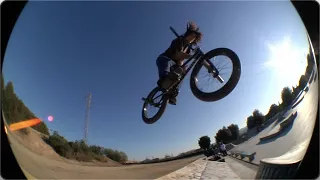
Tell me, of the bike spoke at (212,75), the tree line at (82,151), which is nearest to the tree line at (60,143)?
the tree line at (82,151)

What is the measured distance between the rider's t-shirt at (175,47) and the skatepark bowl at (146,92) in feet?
0.17

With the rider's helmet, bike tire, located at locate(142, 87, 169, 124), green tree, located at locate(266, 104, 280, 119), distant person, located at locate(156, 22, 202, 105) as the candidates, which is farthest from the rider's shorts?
green tree, located at locate(266, 104, 280, 119)

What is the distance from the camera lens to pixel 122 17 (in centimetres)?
234

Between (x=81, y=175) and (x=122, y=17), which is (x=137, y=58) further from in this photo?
(x=81, y=175)

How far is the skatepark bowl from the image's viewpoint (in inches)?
90.2

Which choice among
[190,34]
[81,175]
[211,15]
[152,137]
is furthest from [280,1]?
[81,175]

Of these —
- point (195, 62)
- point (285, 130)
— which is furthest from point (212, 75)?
point (285, 130)

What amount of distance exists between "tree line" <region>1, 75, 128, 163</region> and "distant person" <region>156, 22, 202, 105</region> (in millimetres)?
565

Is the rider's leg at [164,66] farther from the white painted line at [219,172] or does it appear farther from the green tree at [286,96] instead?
the green tree at [286,96]

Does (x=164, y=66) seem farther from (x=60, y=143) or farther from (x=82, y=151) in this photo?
(x=60, y=143)

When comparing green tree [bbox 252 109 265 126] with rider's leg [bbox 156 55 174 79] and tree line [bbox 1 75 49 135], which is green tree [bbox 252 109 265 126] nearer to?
rider's leg [bbox 156 55 174 79]

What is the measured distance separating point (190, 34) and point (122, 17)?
Result: 47cm

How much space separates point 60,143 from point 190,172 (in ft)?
3.18

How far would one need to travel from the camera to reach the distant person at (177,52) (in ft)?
7.43
